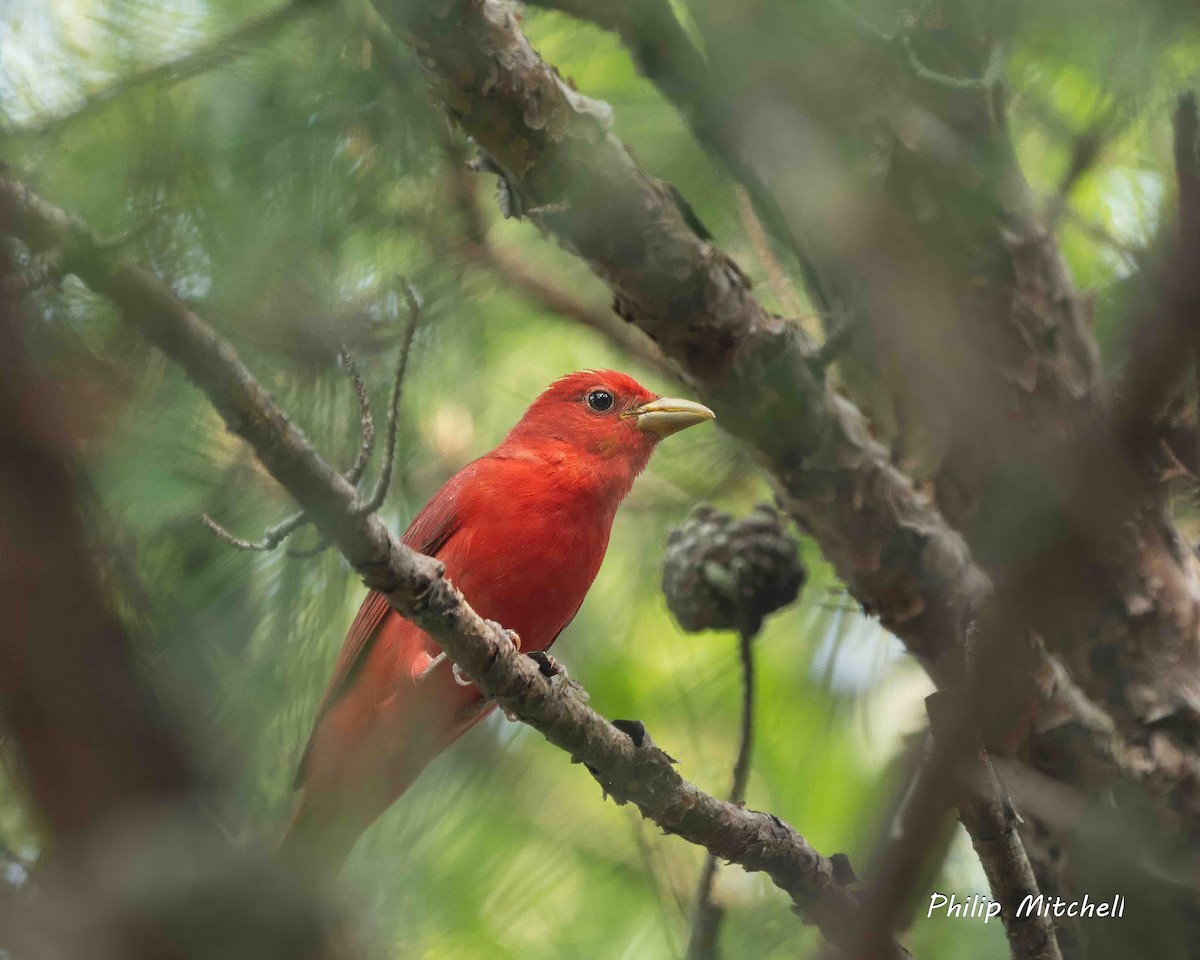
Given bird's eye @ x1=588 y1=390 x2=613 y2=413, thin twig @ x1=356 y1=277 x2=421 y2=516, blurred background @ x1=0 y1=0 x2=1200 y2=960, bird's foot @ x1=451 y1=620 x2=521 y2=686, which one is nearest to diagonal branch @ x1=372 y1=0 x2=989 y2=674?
blurred background @ x1=0 y1=0 x2=1200 y2=960

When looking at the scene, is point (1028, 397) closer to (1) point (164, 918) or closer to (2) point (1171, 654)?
(2) point (1171, 654)

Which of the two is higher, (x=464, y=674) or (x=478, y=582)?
(x=464, y=674)

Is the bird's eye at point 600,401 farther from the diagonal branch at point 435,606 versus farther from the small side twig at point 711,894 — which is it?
the diagonal branch at point 435,606

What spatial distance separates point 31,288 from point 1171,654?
11.4 ft

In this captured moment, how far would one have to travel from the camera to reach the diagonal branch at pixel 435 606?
1464 mm

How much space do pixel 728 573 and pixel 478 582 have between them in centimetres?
79

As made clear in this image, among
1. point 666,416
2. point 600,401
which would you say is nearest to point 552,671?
point 666,416

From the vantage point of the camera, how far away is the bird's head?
4.27 meters

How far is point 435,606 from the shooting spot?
2311 mm

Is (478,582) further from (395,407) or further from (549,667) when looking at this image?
(395,407)

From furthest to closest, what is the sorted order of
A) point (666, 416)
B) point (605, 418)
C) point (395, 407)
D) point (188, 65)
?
1. point (605, 418)
2. point (666, 416)
3. point (188, 65)
4. point (395, 407)

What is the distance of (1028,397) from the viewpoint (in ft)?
12.4

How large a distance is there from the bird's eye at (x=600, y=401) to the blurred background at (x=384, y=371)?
210mm

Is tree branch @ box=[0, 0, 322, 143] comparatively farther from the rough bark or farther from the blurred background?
the rough bark
